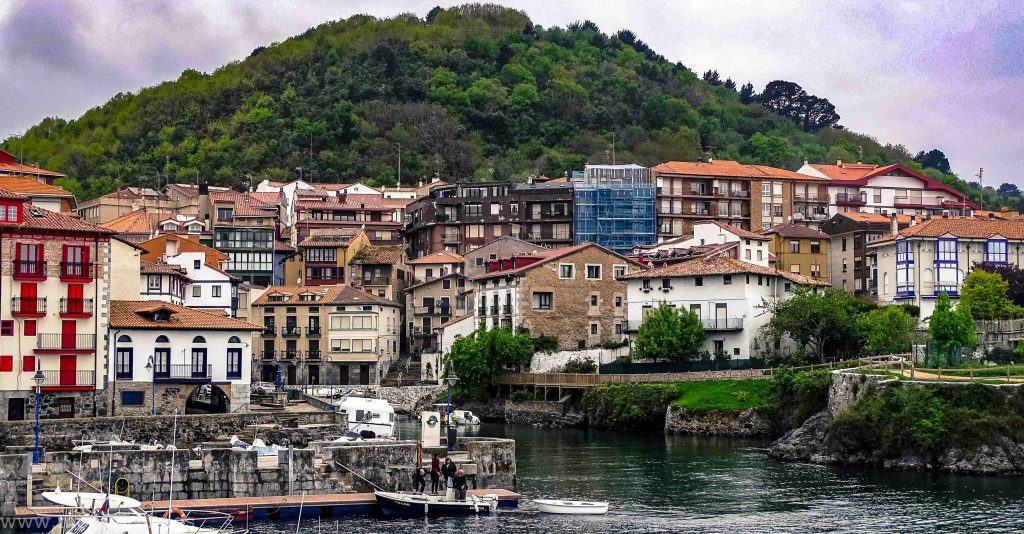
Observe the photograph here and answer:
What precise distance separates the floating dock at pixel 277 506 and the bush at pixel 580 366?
5355cm

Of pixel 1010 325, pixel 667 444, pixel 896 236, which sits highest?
pixel 896 236

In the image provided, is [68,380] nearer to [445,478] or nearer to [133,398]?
[133,398]

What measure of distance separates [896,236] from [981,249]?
6.74 meters

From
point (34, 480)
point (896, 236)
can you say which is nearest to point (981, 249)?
point (896, 236)

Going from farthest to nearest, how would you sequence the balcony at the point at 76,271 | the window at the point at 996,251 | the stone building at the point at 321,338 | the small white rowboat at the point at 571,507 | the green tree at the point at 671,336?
the stone building at the point at 321,338 → the window at the point at 996,251 → the green tree at the point at 671,336 → the balcony at the point at 76,271 → the small white rowboat at the point at 571,507

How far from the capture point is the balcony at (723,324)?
102 metres

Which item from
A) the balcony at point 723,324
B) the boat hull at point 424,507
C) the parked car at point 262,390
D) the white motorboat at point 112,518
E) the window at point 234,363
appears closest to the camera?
the white motorboat at point 112,518

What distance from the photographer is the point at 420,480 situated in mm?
55438

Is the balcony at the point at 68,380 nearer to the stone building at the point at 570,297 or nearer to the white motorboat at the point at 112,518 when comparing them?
the white motorboat at the point at 112,518

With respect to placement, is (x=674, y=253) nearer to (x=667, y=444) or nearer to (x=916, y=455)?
(x=667, y=444)

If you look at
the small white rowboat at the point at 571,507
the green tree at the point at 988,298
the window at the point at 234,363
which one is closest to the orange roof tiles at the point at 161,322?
the window at the point at 234,363

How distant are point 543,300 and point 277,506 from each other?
205 ft

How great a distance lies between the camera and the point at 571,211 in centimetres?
14800

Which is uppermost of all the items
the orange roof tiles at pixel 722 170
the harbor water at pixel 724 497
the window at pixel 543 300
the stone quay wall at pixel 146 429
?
the orange roof tiles at pixel 722 170
